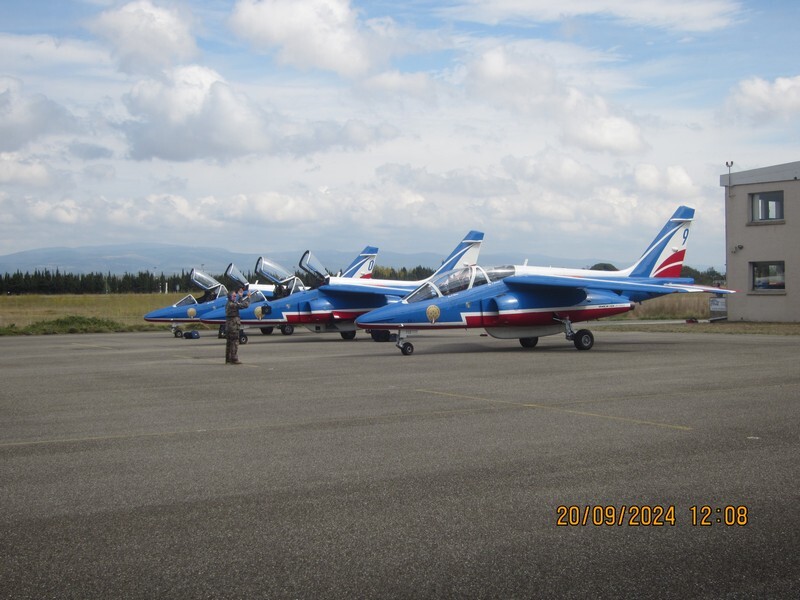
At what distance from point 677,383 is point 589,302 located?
866 centimetres

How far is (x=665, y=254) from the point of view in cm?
2559

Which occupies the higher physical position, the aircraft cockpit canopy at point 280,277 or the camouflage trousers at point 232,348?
the aircraft cockpit canopy at point 280,277

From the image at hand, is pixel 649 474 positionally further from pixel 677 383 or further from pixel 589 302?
pixel 589 302

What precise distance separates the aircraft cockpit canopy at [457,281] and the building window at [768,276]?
16.7m

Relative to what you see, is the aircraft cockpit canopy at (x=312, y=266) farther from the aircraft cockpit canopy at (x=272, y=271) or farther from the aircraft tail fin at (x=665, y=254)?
the aircraft tail fin at (x=665, y=254)

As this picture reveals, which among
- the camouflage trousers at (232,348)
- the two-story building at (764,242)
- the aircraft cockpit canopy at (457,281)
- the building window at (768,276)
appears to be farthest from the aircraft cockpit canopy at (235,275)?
the building window at (768,276)

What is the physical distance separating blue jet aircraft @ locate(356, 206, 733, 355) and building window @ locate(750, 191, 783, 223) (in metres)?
13.2

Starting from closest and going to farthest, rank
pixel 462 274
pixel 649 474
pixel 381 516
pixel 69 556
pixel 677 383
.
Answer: pixel 69 556 < pixel 381 516 < pixel 649 474 < pixel 677 383 < pixel 462 274

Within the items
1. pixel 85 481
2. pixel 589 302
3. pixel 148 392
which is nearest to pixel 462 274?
pixel 589 302

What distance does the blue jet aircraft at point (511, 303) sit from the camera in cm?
1998

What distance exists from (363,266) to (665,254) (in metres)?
14.5

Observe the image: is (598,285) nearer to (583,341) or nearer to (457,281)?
(583,341)

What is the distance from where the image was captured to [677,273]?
25.7 meters

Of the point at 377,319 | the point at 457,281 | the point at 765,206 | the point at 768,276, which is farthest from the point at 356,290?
the point at 765,206
